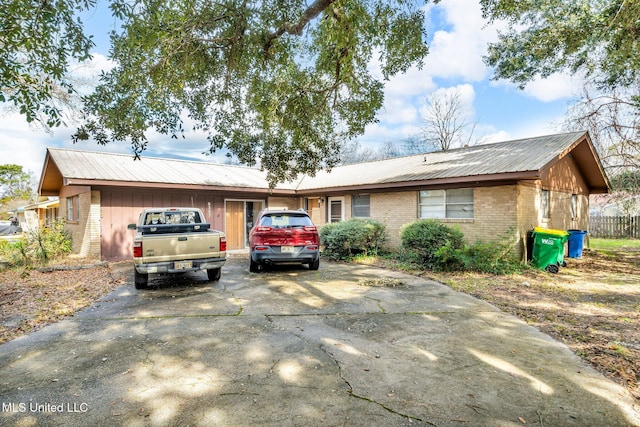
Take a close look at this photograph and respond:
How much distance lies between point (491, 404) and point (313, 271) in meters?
7.13

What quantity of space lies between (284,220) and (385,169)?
8.20 m

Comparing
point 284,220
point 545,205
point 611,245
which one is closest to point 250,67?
point 284,220

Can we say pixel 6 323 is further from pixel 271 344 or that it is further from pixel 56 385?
pixel 271 344

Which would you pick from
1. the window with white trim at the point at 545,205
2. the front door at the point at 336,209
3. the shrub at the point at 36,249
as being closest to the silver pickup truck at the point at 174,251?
the shrub at the point at 36,249

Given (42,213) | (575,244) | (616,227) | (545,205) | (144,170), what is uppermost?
(144,170)

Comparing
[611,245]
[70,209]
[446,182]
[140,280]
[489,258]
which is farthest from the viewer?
[611,245]

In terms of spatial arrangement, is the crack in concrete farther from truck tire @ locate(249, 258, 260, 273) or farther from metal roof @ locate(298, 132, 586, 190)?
metal roof @ locate(298, 132, 586, 190)

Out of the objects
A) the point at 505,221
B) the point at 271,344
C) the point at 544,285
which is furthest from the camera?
the point at 505,221

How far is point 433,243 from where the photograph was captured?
1000 centimetres

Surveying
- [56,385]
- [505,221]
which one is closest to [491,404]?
[56,385]

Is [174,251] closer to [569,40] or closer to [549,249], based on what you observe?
[549,249]

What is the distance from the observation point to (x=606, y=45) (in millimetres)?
10523

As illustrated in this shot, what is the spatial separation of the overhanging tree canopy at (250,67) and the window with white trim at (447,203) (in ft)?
14.0

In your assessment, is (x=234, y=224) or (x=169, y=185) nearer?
(x=169, y=185)
